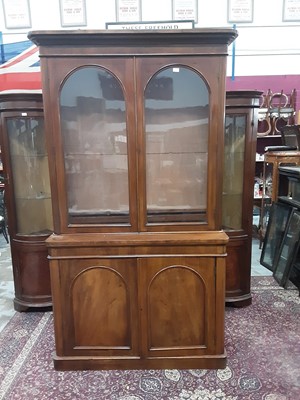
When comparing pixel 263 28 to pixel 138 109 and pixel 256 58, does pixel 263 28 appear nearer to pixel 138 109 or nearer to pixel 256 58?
pixel 256 58

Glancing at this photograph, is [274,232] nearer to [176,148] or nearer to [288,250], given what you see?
[288,250]

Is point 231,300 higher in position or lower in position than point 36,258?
lower

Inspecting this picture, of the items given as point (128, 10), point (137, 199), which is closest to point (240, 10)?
point (128, 10)

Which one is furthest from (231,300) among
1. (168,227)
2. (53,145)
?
(53,145)

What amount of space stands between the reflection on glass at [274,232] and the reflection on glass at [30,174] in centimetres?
247

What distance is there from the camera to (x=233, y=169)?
2811mm

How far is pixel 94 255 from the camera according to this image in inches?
77.5

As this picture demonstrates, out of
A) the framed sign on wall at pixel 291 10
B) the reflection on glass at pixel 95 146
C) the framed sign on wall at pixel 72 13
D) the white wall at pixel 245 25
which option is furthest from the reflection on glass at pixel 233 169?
the framed sign on wall at pixel 72 13

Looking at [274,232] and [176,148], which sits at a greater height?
[176,148]

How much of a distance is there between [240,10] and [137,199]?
3776 millimetres

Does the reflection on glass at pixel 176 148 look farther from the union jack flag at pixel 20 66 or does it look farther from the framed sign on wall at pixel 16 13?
the framed sign on wall at pixel 16 13

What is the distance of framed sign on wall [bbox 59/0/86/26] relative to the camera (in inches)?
170

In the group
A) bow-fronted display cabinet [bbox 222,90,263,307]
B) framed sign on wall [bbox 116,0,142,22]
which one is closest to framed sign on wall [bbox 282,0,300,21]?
framed sign on wall [bbox 116,0,142,22]

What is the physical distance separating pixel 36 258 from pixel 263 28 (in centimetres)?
422
